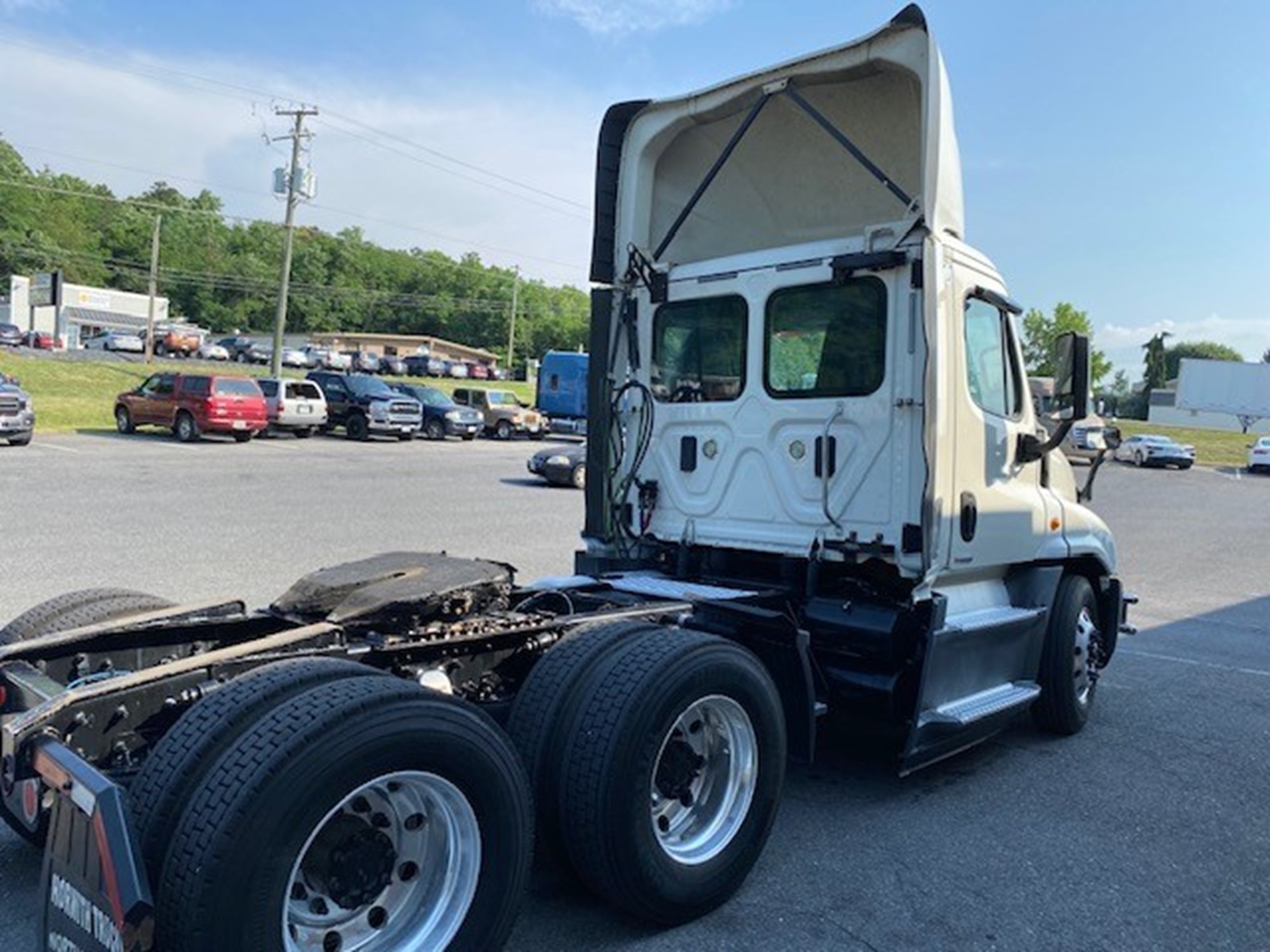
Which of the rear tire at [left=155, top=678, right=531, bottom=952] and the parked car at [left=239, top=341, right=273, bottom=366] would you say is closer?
the rear tire at [left=155, top=678, right=531, bottom=952]

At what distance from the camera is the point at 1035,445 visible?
5297mm

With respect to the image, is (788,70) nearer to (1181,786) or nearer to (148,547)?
(1181,786)

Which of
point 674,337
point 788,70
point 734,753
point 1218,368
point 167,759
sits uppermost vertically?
point 1218,368

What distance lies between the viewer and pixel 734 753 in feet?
11.8

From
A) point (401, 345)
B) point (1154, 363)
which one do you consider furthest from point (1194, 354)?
point (401, 345)

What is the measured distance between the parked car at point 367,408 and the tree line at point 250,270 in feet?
222

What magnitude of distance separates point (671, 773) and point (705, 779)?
A: 19cm

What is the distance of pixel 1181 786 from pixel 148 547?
9819 millimetres

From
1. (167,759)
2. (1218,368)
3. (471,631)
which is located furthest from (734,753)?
(1218,368)

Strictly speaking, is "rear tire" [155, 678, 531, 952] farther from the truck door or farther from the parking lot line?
the parking lot line

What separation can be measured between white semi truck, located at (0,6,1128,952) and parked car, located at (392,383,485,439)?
2721 cm

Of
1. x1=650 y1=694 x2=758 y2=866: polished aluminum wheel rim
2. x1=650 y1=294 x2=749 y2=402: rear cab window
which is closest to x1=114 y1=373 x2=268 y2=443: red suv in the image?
x1=650 y1=294 x2=749 y2=402: rear cab window

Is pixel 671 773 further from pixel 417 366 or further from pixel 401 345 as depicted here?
pixel 401 345

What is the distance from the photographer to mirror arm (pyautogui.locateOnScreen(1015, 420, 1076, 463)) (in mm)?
5223
